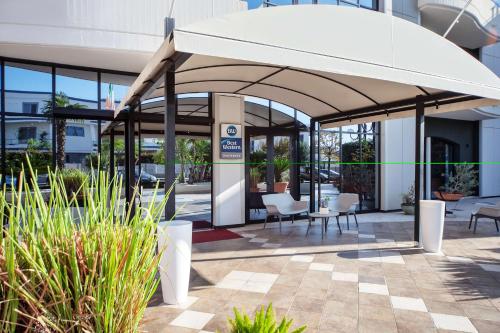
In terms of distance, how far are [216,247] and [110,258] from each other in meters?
4.73

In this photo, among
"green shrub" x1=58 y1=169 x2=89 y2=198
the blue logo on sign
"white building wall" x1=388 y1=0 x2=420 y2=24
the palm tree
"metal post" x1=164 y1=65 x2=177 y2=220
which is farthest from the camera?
"white building wall" x1=388 y1=0 x2=420 y2=24

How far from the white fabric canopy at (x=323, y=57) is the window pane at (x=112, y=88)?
1.20m

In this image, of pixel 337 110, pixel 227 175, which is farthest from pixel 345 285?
pixel 337 110

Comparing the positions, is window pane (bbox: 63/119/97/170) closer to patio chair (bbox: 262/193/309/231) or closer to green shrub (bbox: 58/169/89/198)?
green shrub (bbox: 58/169/89/198)

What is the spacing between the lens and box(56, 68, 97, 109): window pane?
7.03m

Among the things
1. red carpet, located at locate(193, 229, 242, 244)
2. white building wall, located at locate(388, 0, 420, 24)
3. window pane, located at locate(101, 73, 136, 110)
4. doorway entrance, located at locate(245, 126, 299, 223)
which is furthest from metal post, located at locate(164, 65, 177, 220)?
Result: white building wall, located at locate(388, 0, 420, 24)

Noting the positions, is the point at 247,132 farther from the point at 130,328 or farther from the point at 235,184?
the point at 130,328

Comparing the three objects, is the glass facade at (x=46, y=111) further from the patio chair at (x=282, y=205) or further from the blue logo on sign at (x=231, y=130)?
the patio chair at (x=282, y=205)

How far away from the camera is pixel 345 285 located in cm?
442

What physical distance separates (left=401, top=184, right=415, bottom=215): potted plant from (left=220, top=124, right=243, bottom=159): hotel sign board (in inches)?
219

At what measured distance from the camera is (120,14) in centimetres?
666

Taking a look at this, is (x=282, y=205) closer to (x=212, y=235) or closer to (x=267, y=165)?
(x=267, y=165)

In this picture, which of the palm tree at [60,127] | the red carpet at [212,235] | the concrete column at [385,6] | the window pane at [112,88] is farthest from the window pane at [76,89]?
the concrete column at [385,6]

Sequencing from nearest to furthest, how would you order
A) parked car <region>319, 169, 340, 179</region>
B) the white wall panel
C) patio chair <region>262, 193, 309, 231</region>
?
1. patio chair <region>262, 193, 309, 231</region>
2. parked car <region>319, 169, 340, 179</region>
3. the white wall panel
